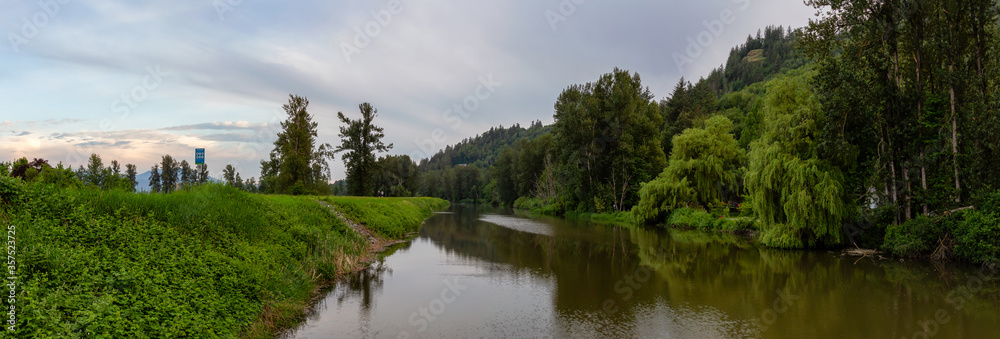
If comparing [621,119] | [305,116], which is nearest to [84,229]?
[305,116]

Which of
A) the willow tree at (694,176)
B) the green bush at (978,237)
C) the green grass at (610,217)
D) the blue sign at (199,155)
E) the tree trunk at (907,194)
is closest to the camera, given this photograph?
the blue sign at (199,155)

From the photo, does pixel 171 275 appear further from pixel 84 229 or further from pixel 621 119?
pixel 621 119

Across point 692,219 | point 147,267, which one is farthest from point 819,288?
point 692,219

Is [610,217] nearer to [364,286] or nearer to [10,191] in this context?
[364,286]

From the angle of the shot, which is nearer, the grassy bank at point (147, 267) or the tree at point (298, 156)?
the grassy bank at point (147, 267)

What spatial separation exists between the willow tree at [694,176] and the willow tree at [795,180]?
39.9 ft

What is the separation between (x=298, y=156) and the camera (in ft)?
129

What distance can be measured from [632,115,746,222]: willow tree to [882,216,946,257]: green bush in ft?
55.2

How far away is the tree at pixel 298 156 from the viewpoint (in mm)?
38344

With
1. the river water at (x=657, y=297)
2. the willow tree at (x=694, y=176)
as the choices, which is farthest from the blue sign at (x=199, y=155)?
the willow tree at (x=694, y=176)

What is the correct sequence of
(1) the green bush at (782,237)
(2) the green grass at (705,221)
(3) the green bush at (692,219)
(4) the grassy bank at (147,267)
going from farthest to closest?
(3) the green bush at (692,219) → (2) the green grass at (705,221) → (1) the green bush at (782,237) → (4) the grassy bank at (147,267)

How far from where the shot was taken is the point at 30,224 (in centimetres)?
615

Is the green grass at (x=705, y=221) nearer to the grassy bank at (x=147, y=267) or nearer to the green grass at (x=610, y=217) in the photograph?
the green grass at (x=610, y=217)

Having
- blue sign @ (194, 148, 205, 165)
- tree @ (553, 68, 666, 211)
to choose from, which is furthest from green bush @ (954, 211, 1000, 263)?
tree @ (553, 68, 666, 211)
